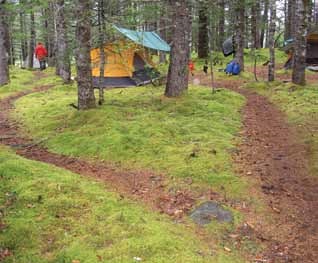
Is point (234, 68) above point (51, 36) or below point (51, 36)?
below

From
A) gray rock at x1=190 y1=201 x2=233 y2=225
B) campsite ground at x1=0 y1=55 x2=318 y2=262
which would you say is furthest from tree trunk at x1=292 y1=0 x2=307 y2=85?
gray rock at x1=190 y1=201 x2=233 y2=225

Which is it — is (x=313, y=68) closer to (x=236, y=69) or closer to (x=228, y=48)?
(x=236, y=69)

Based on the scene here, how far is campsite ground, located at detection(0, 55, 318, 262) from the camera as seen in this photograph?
5.26m

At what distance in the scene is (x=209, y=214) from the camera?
6289 mm

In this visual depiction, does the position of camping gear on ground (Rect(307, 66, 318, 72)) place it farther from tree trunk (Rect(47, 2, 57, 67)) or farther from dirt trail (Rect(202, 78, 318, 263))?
tree trunk (Rect(47, 2, 57, 67))

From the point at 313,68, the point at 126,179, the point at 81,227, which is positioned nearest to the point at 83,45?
the point at 126,179

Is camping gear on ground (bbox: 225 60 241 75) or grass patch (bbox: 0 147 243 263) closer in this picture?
grass patch (bbox: 0 147 243 263)

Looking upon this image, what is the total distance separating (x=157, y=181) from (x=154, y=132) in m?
2.28

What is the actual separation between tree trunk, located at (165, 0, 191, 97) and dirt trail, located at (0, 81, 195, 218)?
15.5ft

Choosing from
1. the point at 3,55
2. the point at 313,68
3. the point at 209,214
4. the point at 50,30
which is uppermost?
the point at 50,30

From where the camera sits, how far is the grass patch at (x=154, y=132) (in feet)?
26.5

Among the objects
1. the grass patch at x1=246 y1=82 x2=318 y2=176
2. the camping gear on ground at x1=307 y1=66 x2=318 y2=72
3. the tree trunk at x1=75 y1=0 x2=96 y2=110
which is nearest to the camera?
the grass patch at x1=246 y1=82 x2=318 y2=176

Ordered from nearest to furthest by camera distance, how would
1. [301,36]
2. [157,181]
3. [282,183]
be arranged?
[282,183] < [157,181] < [301,36]

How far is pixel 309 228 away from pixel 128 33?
10.7m
